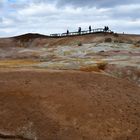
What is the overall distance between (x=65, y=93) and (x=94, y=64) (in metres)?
11.3

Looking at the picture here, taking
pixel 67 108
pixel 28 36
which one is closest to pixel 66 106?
pixel 67 108

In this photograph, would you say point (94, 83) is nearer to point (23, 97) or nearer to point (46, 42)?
point (23, 97)

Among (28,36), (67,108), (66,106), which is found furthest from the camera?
(28,36)

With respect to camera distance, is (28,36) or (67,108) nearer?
(67,108)

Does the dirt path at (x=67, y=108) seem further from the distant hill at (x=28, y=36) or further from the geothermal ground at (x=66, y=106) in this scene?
the distant hill at (x=28, y=36)

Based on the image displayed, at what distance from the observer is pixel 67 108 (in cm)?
1959

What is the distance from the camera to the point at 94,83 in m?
23.0

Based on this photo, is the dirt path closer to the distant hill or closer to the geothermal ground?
the geothermal ground

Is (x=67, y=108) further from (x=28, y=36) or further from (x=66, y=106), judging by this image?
(x=28, y=36)

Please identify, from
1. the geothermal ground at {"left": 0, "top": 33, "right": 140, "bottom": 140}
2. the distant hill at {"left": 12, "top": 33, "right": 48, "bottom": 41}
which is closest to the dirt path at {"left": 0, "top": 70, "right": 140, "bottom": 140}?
the geothermal ground at {"left": 0, "top": 33, "right": 140, "bottom": 140}

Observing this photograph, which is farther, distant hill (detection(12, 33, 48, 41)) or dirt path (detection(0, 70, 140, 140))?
distant hill (detection(12, 33, 48, 41))

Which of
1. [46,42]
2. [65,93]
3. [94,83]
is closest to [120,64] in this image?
[94,83]

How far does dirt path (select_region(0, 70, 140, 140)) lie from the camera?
18328 millimetres

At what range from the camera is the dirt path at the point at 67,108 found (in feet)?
60.1
